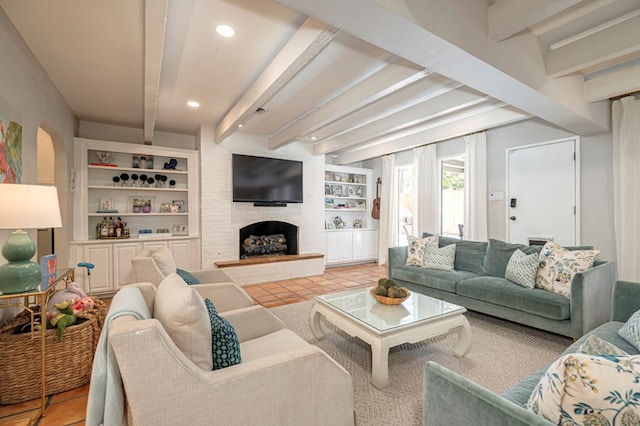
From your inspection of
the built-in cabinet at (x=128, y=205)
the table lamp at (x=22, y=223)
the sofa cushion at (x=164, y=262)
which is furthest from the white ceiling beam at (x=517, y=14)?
the built-in cabinet at (x=128, y=205)

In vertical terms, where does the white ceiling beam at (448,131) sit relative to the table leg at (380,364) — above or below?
above

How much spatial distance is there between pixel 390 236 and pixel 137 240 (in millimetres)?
4736

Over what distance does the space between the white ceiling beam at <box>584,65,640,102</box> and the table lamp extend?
194 inches

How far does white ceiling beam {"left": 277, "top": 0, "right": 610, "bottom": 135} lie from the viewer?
161 cm

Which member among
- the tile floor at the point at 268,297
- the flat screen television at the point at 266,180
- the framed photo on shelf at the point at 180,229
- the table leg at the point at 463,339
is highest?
the flat screen television at the point at 266,180

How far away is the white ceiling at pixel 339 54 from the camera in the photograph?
74.0 inches

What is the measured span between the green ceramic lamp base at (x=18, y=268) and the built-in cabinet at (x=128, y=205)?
7.90 feet

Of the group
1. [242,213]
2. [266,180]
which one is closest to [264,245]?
[242,213]

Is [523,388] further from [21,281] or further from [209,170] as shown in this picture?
[209,170]

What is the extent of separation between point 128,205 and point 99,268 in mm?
1117

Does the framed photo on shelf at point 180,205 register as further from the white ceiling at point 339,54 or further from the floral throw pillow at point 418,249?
the floral throw pillow at point 418,249

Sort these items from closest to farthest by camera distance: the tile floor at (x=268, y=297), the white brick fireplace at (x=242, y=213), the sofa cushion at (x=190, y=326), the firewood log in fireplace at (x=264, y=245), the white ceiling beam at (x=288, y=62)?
the sofa cushion at (x=190, y=326)
the tile floor at (x=268, y=297)
the white ceiling beam at (x=288, y=62)
the white brick fireplace at (x=242, y=213)
the firewood log in fireplace at (x=264, y=245)

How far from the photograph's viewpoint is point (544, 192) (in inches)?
160

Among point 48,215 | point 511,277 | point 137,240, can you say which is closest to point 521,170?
point 511,277
